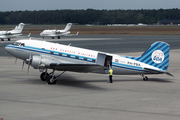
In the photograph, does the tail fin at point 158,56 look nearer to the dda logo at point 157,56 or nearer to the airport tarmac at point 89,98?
the dda logo at point 157,56

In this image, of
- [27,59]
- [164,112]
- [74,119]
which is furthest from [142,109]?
[27,59]

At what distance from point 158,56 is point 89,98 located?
1028cm

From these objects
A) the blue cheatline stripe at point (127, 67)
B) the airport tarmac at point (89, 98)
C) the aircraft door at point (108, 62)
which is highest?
the aircraft door at point (108, 62)

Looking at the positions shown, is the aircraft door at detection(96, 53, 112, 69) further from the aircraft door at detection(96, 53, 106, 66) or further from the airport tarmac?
the airport tarmac

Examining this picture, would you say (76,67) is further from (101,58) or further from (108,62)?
(108,62)

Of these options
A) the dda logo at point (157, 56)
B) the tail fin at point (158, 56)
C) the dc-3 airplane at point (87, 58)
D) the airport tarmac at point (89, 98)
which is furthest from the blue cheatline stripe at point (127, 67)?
the dda logo at point (157, 56)

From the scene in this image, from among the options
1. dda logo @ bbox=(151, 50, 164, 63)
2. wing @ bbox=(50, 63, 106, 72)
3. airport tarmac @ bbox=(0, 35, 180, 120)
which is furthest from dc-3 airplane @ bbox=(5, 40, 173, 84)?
airport tarmac @ bbox=(0, 35, 180, 120)

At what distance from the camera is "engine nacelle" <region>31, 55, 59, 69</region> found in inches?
965

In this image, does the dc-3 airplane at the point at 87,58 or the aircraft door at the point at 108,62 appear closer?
the dc-3 airplane at the point at 87,58

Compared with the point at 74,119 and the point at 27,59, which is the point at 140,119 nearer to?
the point at 74,119

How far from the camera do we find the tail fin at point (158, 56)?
2661 centimetres

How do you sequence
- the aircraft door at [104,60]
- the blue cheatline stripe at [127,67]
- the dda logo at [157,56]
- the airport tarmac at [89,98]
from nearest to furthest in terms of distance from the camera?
the airport tarmac at [89,98], the aircraft door at [104,60], the blue cheatline stripe at [127,67], the dda logo at [157,56]

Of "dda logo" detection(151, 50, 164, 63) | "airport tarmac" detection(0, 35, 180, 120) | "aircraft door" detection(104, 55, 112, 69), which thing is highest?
"dda logo" detection(151, 50, 164, 63)

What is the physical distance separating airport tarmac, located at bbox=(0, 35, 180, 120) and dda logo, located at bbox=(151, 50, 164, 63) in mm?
2053
